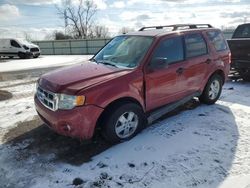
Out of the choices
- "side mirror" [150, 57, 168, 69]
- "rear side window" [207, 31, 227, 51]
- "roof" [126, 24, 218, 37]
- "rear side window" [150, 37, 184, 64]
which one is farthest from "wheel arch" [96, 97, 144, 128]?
"rear side window" [207, 31, 227, 51]

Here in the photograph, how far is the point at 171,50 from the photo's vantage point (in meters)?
5.25

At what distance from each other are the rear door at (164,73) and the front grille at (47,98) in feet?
5.11

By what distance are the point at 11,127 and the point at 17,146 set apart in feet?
3.17

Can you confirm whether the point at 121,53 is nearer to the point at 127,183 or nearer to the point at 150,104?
the point at 150,104

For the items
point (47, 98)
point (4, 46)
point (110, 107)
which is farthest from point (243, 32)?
point (4, 46)

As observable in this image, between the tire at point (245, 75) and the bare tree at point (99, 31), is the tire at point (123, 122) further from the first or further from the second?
the bare tree at point (99, 31)

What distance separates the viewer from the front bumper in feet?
13.2

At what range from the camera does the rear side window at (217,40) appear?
629cm

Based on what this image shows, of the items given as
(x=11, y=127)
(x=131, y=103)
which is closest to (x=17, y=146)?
(x=11, y=127)

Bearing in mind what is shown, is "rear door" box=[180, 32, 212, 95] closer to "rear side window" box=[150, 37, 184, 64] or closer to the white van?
"rear side window" box=[150, 37, 184, 64]

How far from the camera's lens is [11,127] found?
18.2 ft

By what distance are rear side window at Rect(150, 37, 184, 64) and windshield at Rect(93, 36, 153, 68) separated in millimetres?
219

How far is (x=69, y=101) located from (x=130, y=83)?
103 cm

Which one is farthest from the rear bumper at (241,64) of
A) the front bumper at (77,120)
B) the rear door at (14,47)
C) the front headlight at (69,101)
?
the rear door at (14,47)
